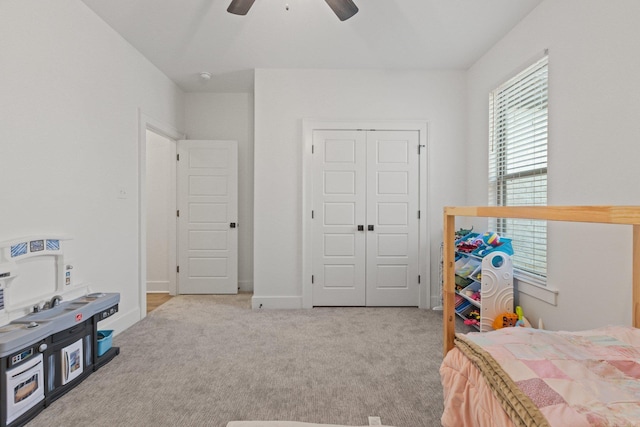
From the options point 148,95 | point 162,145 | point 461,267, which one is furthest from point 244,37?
point 461,267

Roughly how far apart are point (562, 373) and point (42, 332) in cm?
243

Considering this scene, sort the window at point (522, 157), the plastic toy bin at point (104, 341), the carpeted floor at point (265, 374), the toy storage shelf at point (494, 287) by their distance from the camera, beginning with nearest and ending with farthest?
the carpeted floor at point (265, 374), the plastic toy bin at point (104, 341), the window at point (522, 157), the toy storage shelf at point (494, 287)

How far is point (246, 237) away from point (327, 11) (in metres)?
2.89

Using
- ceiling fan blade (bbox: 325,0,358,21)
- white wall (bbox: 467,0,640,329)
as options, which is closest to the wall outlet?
ceiling fan blade (bbox: 325,0,358,21)

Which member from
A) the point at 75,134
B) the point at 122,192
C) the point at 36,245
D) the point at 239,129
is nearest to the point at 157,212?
the point at 122,192

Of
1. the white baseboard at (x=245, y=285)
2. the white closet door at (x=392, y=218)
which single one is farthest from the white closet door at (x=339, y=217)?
the white baseboard at (x=245, y=285)

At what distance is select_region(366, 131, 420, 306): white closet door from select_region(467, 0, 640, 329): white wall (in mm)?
1287

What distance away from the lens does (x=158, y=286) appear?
4348mm

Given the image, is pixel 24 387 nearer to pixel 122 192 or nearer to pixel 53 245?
pixel 53 245

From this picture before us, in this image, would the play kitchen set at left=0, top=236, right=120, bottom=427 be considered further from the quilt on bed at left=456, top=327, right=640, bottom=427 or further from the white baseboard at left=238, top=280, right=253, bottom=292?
the quilt on bed at left=456, top=327, right=640, bottom=427

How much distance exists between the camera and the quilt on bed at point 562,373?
2.67 ft

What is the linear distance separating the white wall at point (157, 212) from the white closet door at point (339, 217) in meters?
2.20

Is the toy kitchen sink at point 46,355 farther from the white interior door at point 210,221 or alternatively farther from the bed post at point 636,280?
the bed post at point 636,280

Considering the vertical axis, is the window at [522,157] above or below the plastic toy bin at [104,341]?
above
